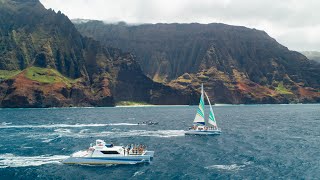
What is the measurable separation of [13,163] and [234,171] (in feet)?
161

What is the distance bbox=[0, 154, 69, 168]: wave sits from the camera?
3610 inches

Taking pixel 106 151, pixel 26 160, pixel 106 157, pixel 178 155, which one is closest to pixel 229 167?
pixel 178 155

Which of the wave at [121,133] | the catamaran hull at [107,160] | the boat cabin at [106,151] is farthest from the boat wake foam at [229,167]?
the wave at [121,133]

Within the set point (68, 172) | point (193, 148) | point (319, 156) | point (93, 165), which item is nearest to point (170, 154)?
point (193, 148)

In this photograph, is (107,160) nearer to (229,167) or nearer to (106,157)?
(106,157)

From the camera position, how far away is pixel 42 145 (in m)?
118

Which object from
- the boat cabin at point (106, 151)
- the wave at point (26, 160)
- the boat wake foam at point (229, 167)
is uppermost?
the boat cabin at point (106, 151)

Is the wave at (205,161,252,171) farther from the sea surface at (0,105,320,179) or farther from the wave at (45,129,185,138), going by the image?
the wave at (45,129,185,138)

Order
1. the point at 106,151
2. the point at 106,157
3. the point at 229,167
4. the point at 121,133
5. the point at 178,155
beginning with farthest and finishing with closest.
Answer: the point at 121,133, the point at 178,155, the point at 106,151, the point at 106,157, the point at 229,167

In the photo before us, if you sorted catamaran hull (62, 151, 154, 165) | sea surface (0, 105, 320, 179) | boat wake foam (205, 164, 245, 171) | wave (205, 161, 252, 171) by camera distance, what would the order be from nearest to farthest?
sea surface (0, 105, 320, 179)
wave (205, 161, 252, 171)
boat wake foam (205, 164, 245, 171)
catamaran hull (62, 151, 154, 165)

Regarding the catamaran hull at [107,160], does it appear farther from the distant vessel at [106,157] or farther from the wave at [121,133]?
the wave at [121,133]

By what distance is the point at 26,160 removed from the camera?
315 feet

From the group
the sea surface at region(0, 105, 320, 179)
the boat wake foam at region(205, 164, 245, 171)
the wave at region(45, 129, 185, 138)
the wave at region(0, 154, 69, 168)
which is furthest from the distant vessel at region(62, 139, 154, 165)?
the wave at region(45, 129, 185, 138)

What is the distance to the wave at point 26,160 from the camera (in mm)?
91688
